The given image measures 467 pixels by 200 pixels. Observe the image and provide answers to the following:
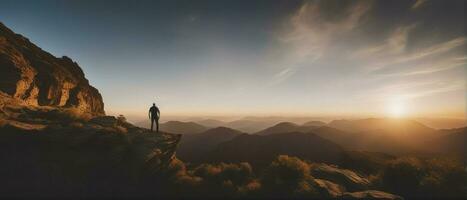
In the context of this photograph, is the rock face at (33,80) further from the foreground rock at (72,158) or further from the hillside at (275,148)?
the hillside at (275,148)

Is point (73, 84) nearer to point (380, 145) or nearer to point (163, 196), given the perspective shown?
point (163, 196)

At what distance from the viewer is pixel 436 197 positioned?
1977 centimetres

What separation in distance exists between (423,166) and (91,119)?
33.4 metres

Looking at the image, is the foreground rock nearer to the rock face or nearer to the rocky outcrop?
the rock face

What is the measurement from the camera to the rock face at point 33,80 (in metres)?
21.2

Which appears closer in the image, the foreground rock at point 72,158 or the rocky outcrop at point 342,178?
the foreground rock at point 72,158

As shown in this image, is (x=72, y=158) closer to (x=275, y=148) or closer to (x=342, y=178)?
(x=342, y=178)

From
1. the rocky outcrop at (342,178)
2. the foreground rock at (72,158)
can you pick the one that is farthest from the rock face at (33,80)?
the rocky outcrop at (342,178)

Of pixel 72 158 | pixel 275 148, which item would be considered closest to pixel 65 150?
pixel 72 158

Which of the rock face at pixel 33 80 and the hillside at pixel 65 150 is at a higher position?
the rock face at pixel 33 80

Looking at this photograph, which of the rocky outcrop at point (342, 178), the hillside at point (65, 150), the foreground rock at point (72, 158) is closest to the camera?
the foreground rock at point (72, 158)

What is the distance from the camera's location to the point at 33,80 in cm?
2456

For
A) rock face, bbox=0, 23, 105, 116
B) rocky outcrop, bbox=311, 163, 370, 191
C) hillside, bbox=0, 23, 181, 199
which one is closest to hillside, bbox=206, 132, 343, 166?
rock face, bbox=0, 23, 105, 116

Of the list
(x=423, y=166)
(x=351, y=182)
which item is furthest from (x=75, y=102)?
(x=423, y=166)
